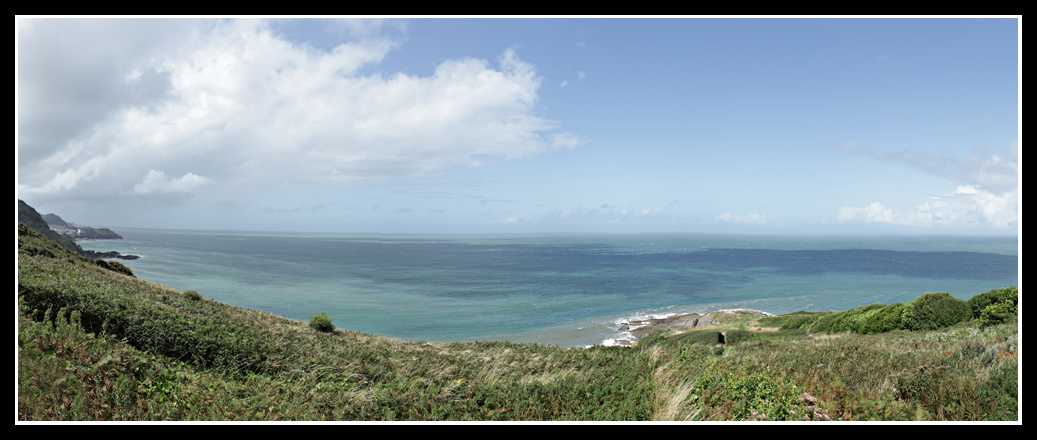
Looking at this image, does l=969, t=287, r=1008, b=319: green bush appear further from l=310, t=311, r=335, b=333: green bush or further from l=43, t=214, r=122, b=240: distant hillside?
l=43, t=214, r=122, b=240: distant hillside

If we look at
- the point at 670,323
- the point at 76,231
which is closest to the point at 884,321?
the point at 670,323

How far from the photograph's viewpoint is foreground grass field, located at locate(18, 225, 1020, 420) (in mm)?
5246

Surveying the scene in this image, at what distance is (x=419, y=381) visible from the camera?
7184 mm

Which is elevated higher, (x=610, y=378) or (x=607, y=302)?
(x=610, y=378)

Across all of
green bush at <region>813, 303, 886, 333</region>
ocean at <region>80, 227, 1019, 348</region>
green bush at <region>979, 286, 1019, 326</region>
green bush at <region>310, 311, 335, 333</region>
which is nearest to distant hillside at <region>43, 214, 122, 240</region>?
ocean at <region>80, 227, 1019, 348</region>

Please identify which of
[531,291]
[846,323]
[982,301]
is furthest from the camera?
[531,291]

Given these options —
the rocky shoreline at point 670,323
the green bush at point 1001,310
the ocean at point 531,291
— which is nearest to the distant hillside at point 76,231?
the ocean at point 531,291

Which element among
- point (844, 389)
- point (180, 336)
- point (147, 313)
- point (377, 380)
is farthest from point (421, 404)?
point (147, 313)

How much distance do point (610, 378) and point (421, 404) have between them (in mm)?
3357

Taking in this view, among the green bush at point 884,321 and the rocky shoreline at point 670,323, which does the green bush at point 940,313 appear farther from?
the rocky shoreline at point 670,323

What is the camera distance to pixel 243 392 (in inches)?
252

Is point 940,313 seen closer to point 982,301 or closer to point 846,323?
point 982,301
